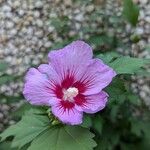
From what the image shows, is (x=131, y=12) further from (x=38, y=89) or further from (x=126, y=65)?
(x=38, y=89)

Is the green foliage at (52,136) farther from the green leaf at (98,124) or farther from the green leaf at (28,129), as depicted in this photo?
the green leaf at (98,124)

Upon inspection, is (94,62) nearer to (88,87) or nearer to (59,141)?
(88,87)

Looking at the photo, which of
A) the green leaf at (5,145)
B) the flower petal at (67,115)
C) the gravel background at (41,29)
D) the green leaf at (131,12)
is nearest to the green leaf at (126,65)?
the flower petal at (67,115)

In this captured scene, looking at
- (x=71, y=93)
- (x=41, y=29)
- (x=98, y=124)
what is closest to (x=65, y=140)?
(x=71, y=93)

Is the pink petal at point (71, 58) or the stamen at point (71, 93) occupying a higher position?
the pink petal at point (71, 58)

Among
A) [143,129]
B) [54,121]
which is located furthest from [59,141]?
[143,129]
